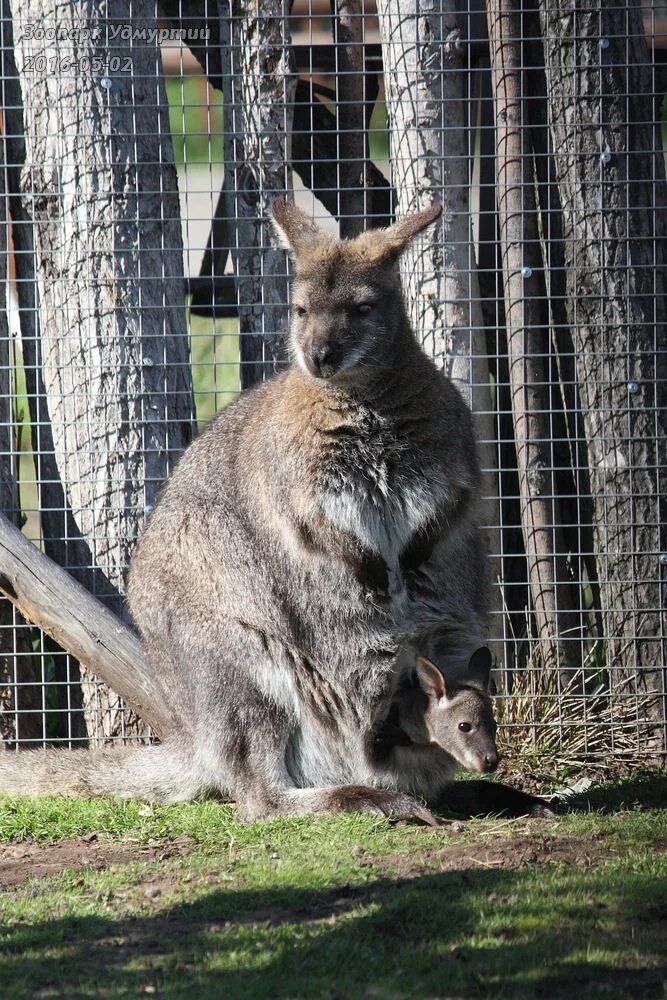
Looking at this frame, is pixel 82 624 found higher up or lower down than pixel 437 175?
lower down

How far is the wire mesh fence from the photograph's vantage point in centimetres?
595

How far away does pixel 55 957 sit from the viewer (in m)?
3.57

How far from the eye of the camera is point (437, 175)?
6066 mm

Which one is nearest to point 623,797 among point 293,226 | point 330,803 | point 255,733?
point 330,803

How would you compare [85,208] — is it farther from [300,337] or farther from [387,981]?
[387,981]

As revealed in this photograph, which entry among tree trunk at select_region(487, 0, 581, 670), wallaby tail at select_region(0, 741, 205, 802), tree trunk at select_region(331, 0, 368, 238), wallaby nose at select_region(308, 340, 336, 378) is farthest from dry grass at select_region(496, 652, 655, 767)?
tree trunk at select_region(331, 0, 368, 238)

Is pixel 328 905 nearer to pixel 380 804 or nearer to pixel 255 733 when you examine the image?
pixel 380 804

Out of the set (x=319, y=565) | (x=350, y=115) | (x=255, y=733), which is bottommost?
(x=255, y=733)

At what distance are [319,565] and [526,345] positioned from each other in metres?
1.76

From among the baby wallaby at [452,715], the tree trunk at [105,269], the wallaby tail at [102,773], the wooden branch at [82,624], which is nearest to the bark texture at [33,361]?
A: the tree trunk at [105,269]

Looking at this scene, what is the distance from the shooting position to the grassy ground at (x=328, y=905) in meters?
3.31

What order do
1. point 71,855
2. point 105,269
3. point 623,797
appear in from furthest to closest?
point 105,269 → point 623,797 → point 71,855

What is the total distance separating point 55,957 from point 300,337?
2535mm

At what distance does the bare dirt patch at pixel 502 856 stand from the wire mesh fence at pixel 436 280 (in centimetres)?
143
